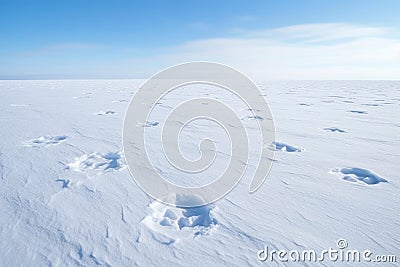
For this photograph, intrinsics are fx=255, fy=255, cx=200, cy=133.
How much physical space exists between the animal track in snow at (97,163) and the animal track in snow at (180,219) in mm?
966

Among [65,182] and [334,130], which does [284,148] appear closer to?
[334,130]

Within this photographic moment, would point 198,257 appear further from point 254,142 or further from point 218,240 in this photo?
point 254,142

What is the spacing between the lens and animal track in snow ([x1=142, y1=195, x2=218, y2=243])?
176cm

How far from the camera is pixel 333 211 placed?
1.99m

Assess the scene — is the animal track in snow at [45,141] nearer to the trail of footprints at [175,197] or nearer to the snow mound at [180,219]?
the trail of footprints at [175,197]

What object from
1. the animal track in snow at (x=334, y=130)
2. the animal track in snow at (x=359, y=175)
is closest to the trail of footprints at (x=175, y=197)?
the animal track in snow at (x=359, y=175)

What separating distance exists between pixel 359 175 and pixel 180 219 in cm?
204

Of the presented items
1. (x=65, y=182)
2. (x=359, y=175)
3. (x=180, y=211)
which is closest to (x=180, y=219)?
(x=180, y=211)

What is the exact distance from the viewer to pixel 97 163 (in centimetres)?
294

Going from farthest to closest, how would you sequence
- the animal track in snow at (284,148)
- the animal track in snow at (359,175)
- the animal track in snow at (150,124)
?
the animal track in snow at (150,124), the animal track in snow at (284,148), the animal track in snow at (359,175)

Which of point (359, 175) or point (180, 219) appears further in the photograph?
point (359, 175)

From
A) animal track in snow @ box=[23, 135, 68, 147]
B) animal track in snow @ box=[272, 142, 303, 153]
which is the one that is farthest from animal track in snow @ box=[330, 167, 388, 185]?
animal track in snow @ box=[23, 135, 68, 147]

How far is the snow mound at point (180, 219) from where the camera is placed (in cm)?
177

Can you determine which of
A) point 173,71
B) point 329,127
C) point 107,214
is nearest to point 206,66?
point 173,71
